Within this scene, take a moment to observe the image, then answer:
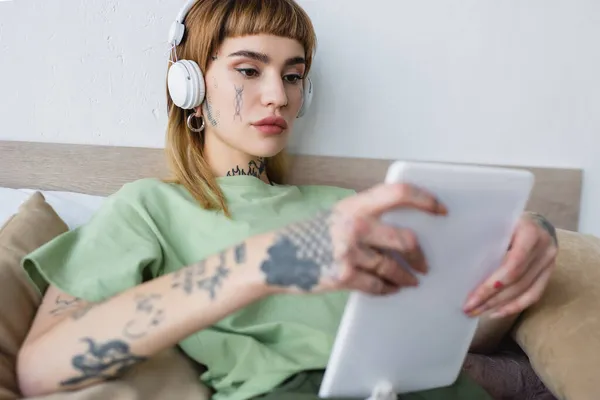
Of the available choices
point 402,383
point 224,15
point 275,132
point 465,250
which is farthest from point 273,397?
point 224,15

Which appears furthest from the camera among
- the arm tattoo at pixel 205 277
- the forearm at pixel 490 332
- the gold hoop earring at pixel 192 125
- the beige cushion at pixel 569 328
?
the gold hoop earring at pixel 192 125

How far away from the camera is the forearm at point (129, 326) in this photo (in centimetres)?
61

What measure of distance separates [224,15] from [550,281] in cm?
68

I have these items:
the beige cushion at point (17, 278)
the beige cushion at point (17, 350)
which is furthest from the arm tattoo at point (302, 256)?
the beige cushion at point (17, 278)

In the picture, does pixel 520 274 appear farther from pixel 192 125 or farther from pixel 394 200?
pixel 192 125

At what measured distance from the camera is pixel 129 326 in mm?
637

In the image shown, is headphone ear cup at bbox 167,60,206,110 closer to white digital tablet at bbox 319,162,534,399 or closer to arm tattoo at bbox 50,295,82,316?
arm tattoo at bbox 50,295,82,316

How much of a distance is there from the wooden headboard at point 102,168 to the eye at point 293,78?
226 mm

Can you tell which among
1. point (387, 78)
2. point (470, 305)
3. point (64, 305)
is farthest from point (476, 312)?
point (387, 78)

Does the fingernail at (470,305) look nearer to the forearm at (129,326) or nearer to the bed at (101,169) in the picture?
the forearm at (129,326)

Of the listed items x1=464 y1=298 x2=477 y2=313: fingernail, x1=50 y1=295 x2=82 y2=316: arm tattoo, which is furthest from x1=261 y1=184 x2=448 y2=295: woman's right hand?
x1=50 y1=295 x2=82 y2=316: arm tattoo

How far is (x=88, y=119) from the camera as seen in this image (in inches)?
47.5

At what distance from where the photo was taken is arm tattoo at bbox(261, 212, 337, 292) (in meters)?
0.53

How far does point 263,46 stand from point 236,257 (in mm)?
453
